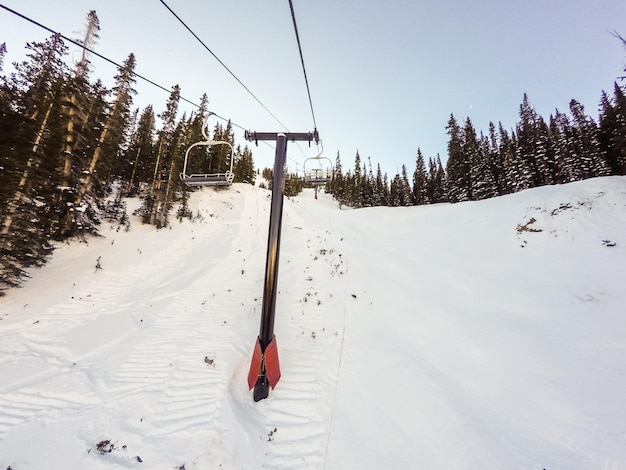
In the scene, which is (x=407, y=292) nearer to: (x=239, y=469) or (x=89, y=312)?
(x=239, y=469)

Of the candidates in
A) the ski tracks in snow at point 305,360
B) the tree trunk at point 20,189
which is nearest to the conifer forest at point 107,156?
the tree trunk at point 20,189

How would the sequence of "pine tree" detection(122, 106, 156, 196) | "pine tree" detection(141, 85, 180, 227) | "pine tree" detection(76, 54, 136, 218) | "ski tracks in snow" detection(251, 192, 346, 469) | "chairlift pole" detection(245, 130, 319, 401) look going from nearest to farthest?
"ski tracks in snow" detection(251, 192, 346, 469) < "chairlift pole" detection(245, 130, 319, 401) < "pine tree" detection(76, 54, 136, 218) < "pine tree" detection(141, 85, 180, 227) < "pine tree" detection(122, 106, 156, 196)

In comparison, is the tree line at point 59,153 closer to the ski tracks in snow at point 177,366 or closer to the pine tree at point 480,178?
the ski tracks in snow at point 177,366

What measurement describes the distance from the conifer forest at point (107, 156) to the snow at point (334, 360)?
9.25ft

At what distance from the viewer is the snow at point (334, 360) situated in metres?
4.53

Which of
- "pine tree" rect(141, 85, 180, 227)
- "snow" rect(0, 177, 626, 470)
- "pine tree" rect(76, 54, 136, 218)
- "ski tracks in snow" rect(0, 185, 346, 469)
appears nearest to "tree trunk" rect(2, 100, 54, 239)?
"snow" rect(0, 177, 626, 470)

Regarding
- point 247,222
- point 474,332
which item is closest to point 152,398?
point 474,332

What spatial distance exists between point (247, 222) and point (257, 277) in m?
13.9

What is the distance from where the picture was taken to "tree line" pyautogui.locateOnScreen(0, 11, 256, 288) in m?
10.4

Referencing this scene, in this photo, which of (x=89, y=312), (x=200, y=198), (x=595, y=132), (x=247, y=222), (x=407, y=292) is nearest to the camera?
(x=89, y=312)

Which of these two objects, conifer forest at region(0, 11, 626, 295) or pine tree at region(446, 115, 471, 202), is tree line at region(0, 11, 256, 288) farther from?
pine tree at region(446, 115, 471, 202)

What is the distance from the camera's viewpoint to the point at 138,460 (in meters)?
4.12

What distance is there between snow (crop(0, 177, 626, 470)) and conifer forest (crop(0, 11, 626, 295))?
2819 millimetres

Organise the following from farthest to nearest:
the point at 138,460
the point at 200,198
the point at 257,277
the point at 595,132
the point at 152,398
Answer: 1. the point at 595,132
2. the point at 200,198
3. the point at 257,277
4. the point at 152,398
5. the point at 138,460
